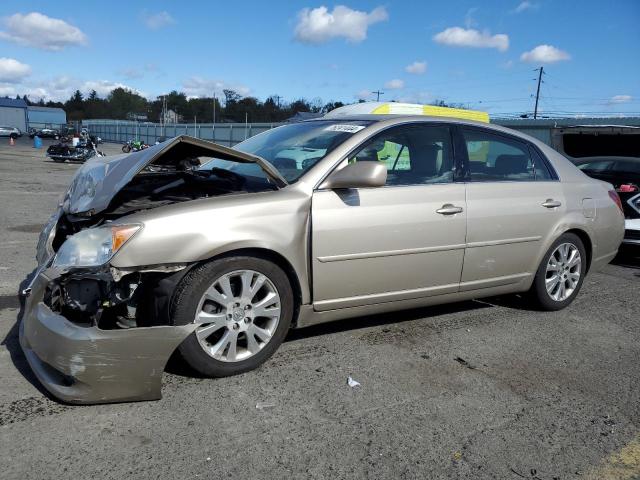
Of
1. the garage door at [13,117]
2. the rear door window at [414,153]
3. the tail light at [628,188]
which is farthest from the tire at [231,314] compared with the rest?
the garage door at [13,117]

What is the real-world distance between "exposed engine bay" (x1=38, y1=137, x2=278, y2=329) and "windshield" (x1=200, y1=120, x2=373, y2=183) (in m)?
0.12

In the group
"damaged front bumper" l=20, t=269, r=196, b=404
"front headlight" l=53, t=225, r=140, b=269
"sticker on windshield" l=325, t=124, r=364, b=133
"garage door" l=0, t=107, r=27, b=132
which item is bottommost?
"damaged front bumper" l=20, t=269, r=196, b=404

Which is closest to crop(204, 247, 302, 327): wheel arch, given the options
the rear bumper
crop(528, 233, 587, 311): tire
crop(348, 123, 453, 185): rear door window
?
crop(348, 123, 453, 185): rear door window

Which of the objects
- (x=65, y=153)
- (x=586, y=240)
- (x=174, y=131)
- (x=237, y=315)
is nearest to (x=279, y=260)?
(x=237, y=315)

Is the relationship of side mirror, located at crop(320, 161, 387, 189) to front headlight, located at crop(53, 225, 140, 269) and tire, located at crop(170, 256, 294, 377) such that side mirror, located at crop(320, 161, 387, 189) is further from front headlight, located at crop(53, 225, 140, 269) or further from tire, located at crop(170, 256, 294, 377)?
front headlight, located at crop(53, 225, 140, 269)

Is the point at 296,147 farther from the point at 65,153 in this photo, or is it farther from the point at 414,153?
the point at 65,153

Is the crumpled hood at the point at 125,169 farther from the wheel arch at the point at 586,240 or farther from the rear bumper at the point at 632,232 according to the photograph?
the rear bumper at the point at 632,232

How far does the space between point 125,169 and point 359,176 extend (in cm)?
147

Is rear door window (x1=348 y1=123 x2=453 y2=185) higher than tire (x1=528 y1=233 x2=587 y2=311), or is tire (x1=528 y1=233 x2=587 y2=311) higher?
rear door window (x1=348 y1=123 x2=453 y2=185)

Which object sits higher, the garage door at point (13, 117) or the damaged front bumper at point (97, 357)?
the garage door at point (13, 117)

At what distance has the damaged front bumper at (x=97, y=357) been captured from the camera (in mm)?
2799

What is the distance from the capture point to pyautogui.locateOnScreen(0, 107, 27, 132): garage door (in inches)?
3300

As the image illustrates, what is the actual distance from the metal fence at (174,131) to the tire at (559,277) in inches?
613

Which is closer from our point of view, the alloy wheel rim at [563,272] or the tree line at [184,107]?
the alloy wheel rim at [563,272]
